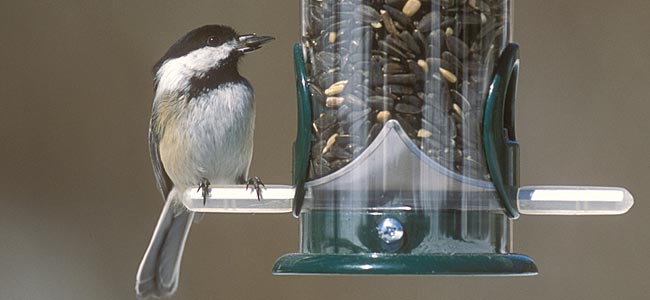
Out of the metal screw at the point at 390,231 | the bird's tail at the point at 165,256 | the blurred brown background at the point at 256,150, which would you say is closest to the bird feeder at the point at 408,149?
the metal screw at the point at 390,231

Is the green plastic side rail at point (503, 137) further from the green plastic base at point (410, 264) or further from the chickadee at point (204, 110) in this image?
the chickadee at point (204, 110)

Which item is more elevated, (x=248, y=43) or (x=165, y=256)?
(x=248, y=43)

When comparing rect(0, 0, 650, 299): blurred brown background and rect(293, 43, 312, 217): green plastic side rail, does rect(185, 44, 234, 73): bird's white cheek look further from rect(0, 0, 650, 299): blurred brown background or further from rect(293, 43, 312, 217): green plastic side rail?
rect(0, 0, 650, 299): blurred brown background

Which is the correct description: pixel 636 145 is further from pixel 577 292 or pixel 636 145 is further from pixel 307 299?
pixel 307 299

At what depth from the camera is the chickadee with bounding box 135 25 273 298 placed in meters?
4.06

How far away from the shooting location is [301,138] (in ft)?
11.0

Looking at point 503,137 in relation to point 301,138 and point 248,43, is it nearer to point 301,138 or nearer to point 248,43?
point 301,138

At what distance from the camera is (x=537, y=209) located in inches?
128

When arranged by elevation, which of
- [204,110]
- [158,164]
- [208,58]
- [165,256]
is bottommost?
[165,256]

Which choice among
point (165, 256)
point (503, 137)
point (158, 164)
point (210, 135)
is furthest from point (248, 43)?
point (503, 137)

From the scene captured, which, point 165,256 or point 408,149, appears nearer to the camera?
point 408,149

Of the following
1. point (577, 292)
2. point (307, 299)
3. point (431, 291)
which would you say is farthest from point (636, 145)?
point (307, 299)

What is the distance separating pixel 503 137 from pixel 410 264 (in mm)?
432

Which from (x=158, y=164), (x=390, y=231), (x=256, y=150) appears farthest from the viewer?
(x=256, y=150)
